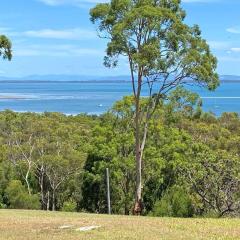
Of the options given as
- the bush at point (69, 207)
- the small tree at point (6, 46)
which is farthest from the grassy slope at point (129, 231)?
the bush at point (69, 207)

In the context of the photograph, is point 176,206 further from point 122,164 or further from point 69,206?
point 69,206

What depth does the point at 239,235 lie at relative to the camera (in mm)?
10203

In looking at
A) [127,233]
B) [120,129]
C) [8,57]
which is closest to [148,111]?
[120,129]

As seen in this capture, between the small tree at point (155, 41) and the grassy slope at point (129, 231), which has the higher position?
the small tree at point (155, 41)

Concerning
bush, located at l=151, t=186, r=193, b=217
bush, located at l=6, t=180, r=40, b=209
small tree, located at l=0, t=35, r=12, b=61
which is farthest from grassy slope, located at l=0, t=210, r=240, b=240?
bush, located at l=6, t=180, r=40, b=209

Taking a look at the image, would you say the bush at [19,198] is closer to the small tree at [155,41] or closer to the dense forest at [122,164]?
the dense forest at [122,164]

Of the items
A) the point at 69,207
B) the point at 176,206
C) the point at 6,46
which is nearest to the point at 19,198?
the point at 69,207

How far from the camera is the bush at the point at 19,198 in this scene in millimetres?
36438

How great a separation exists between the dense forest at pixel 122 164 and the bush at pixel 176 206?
5cm

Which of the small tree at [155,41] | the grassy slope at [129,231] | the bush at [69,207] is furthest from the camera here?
the bush at [69,207]

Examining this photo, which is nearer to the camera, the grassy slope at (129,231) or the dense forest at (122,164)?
the grassy slope at (129,231)

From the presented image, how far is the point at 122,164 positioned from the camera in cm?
3231

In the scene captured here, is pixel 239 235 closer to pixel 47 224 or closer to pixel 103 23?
pixel 47 224

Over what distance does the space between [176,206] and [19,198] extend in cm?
1319
